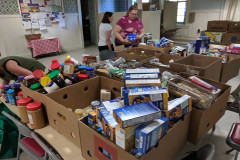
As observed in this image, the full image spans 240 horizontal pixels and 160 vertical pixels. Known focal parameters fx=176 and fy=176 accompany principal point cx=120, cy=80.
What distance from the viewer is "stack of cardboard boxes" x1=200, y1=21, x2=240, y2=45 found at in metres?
4.02

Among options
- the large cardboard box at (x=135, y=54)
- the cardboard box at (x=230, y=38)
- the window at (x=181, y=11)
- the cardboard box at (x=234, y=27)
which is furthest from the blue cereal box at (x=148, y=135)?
the window at (x=181, y=11)

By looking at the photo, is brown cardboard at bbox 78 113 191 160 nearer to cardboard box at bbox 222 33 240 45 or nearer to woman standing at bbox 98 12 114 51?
woman standing at bbox 98 12 114 51

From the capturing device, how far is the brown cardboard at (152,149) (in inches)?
30.7

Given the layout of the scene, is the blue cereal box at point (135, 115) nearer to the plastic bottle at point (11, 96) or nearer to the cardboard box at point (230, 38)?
the plastic bottle at point (11, 96)

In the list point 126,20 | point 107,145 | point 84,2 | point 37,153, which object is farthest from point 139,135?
point 84,2

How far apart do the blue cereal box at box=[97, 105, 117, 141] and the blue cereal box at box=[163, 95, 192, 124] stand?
272 mm

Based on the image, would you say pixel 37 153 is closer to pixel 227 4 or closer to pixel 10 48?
pixel 10 48

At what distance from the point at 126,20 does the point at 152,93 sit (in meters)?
2.44

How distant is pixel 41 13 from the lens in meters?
5.84

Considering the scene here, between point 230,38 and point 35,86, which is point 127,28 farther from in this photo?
point 230,38

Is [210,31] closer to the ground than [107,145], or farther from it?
farther from it

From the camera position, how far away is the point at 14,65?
2066 mm

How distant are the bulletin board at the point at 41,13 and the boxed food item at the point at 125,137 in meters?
6.04

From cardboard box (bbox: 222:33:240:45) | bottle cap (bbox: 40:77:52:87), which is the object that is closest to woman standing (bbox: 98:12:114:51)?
bottle cap (bbox: 40:77:52:87)
